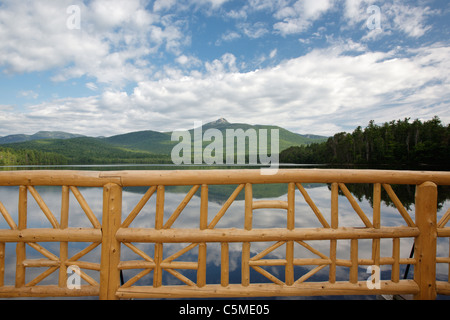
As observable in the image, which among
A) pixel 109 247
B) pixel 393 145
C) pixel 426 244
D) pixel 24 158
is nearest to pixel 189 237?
pixel 109 247

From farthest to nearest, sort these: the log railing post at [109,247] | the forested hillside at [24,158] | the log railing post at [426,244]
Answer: the forested hillside at [24,158]
the log railing post at [426,244]
the log railing post at [109,247]

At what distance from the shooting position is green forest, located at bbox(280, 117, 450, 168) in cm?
4206

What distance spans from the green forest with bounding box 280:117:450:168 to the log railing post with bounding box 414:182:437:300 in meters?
52.3

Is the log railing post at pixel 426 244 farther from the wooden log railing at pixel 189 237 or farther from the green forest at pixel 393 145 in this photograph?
the green forest at pixel 393 145

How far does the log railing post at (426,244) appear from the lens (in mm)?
2979

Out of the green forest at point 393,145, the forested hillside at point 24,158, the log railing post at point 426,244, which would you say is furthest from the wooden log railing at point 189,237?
the forested hillside at point 24,158

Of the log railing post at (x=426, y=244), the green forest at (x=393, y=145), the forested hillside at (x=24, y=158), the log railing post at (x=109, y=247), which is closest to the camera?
the log railing post at (x=109, y=247)

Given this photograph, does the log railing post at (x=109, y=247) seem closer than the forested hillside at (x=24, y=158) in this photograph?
Yes

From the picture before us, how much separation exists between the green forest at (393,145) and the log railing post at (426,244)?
5229 centimetres

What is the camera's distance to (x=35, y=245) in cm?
285

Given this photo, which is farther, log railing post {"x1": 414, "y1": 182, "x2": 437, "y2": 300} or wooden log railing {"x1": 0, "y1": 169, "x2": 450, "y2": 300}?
log railing post {"x1": 414, "y1": 182, "x2": 437, "y2": 300}

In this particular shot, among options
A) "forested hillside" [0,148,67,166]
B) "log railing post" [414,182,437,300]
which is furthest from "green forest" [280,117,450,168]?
"forested hillside" [0,148,67,166]

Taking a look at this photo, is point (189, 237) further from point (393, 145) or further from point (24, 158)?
point (24, 158)

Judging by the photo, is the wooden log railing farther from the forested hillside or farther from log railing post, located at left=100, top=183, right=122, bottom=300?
the forested hillside
